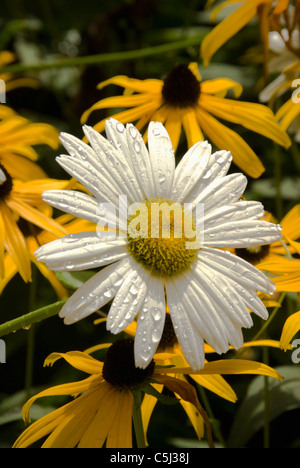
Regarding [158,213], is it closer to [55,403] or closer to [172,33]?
[55,403]

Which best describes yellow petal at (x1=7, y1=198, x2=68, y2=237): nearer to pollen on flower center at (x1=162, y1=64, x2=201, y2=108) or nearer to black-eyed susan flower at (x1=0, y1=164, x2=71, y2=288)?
black-eyed susan flower at (x1=0, y1=164, x2=71, y2=288)

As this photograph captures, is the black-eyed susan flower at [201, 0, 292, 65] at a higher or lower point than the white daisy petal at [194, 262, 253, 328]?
higher

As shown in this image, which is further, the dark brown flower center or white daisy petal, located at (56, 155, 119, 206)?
the dark brown flower center

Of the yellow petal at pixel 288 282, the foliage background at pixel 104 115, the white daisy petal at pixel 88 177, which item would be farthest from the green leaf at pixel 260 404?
the white daisy petal at pixel 88 177

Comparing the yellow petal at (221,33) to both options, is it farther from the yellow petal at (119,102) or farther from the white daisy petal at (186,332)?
the white daisy petal at (186,332)

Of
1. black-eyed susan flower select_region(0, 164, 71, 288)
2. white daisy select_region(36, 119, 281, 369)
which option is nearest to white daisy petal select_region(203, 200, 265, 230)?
white daisy select_region(36, 119, 281, 369)
